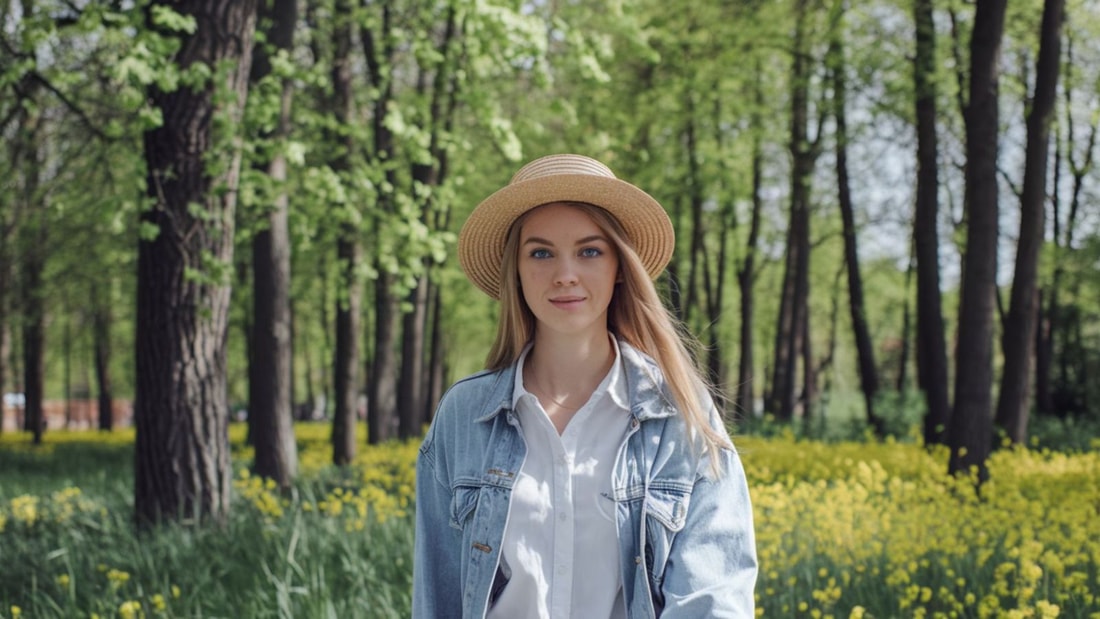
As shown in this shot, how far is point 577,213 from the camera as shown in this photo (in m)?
2.26

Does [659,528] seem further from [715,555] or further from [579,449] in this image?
[579,449]

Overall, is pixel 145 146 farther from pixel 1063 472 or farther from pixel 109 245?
pixel 109 245

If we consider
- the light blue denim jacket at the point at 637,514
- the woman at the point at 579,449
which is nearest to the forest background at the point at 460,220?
the woman at the point at 579,449

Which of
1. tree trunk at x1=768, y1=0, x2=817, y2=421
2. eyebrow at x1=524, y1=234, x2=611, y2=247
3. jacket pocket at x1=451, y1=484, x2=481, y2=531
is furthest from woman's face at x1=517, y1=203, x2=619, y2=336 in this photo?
tree trunk at x1=768, y1=0, x2=817, y2=421

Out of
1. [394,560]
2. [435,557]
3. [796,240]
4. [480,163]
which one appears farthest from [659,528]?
[796,240]

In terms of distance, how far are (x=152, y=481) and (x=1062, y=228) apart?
63.7 feet

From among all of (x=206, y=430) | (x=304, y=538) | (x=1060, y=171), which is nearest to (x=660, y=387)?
(x=304, y=538)

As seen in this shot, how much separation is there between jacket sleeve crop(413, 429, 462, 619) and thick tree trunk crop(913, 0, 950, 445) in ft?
33.4

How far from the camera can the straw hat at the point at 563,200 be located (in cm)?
221

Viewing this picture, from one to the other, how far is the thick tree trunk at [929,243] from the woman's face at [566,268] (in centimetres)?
1010

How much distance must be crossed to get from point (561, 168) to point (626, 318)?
0.41 meters

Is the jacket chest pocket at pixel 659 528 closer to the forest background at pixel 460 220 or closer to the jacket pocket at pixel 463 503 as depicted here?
the jacket pocket at pixel 463 503

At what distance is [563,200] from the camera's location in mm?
2260

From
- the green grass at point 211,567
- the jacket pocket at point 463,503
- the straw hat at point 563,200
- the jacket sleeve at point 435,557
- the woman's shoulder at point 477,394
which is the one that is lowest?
the green grass at point 211,567
